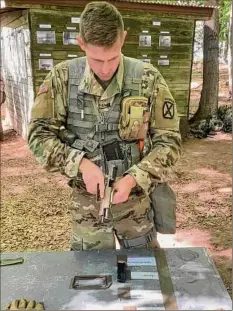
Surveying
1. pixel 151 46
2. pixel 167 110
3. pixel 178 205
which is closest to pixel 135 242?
pixel 167 110

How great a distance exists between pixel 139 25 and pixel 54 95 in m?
6.63

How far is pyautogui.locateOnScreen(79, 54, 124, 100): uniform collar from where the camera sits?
1.98 meters

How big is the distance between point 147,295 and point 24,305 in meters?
0.43

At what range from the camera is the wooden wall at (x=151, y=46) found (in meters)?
7.68

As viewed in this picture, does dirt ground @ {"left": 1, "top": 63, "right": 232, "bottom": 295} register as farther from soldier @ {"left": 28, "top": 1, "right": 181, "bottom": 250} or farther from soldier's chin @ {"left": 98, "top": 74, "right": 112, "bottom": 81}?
soldier's chin @ {"left": 98, "top": 74, "right": 112, "bottom": 81}

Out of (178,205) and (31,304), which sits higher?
(31,304)

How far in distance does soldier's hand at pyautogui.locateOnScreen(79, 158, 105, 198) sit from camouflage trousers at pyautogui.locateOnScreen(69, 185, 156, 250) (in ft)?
0.95

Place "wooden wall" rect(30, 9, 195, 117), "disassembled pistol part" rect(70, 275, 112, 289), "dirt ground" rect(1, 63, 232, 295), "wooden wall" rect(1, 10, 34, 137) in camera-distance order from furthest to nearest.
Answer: "wooden wall" rect(1, 10, 34, 137)
"wooden wall" rect(30, 9, 195, 117)
"dirt ground" rect(1, 63, 232, 295)
"disassembled pistol part" rect(70, 275, 112, 289)

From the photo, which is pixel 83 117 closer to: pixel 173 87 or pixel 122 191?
pixel 122 191

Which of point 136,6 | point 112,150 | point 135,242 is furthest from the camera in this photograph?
point 136,6

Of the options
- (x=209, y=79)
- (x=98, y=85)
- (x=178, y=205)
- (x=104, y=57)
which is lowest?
(x=178, y=205)

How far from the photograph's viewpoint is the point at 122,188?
184 cm

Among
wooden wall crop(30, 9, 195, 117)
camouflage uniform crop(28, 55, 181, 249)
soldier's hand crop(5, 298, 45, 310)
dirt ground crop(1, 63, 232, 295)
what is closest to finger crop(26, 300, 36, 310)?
soldier's hand crop(5, 298, 45, 310)

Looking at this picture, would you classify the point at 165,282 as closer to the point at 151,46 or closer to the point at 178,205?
the point at 178,205
